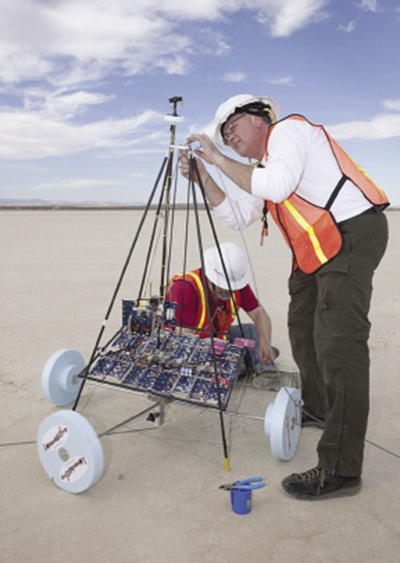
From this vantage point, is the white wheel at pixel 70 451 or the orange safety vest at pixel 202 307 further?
the orange safety vest at pixel 202 307

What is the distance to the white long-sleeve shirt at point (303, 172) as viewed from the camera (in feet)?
8.61

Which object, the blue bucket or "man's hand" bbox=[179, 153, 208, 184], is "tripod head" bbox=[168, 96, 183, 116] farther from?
the blue bucket

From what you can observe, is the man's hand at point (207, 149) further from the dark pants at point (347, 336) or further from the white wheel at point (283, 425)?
the white wheel at point (283, 425)

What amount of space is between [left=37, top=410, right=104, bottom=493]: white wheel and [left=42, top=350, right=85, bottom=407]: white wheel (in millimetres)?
847

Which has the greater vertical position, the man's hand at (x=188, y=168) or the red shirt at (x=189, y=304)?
the man's hand at (x=188, y=168)

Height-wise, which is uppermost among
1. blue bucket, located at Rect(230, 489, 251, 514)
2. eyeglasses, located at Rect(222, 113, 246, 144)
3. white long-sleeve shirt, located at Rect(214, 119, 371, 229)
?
eyeglasses, located at Rect(222, 113, 246, 144)

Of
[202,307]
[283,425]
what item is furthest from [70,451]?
[202,307]

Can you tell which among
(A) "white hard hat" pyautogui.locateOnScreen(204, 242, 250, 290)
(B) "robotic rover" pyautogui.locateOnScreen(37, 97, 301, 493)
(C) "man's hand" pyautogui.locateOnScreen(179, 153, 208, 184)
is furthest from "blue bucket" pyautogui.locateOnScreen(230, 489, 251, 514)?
(C) "man's hand" pyautogui.locateOnScreen(179, 153, 208, 184)

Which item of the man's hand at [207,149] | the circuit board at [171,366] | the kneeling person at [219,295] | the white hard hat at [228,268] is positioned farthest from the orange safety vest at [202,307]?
the man's hand at [207,149]

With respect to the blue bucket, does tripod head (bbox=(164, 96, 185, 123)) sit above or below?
above

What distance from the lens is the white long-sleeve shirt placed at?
2625 mm

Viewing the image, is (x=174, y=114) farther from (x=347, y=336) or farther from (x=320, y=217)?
(x=347, y=336)

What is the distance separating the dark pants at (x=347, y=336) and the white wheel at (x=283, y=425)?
25cm

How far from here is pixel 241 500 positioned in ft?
8.47
